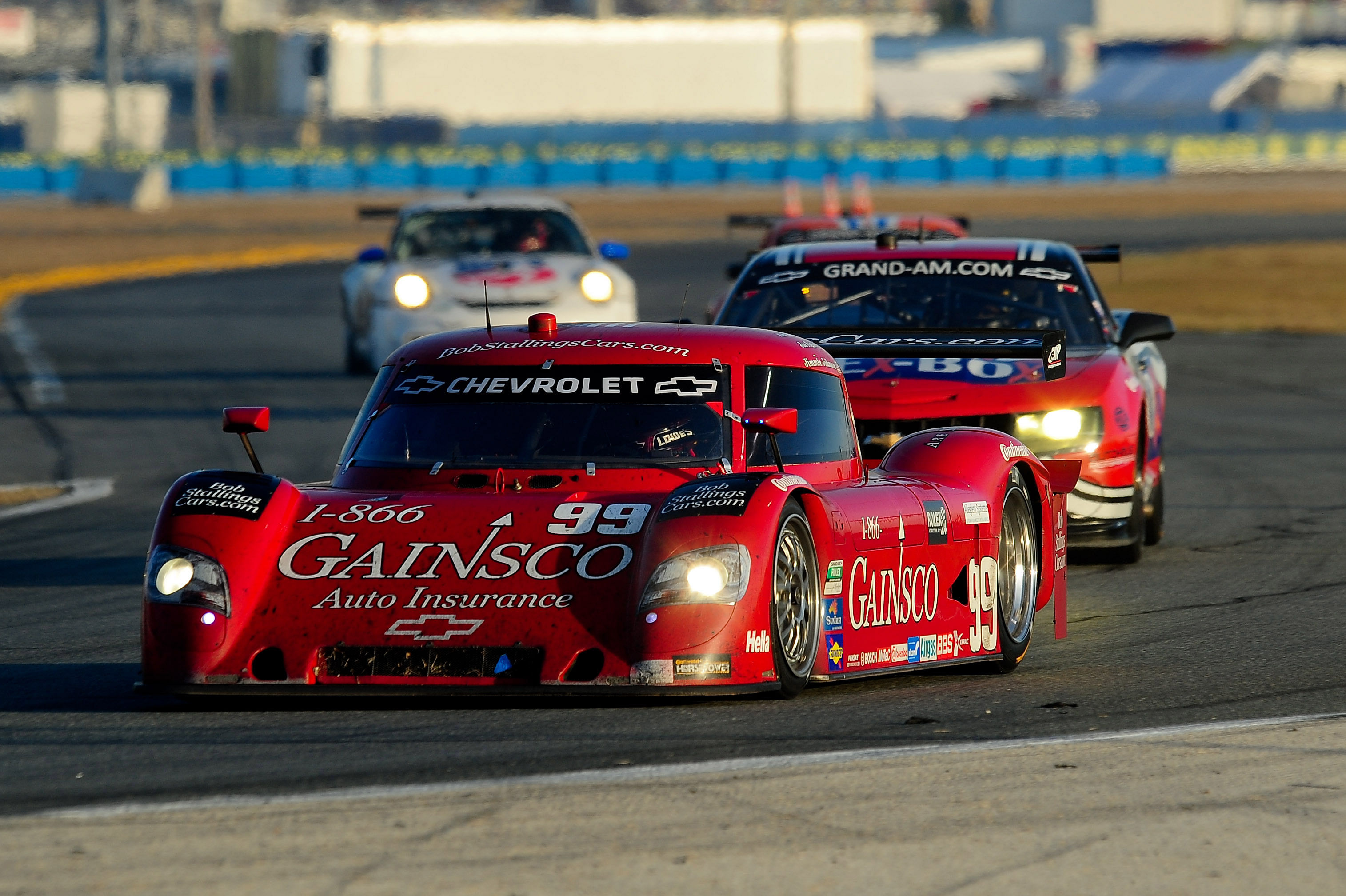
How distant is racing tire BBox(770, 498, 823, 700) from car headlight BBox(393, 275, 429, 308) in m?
12.4

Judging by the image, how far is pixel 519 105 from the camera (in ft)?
338

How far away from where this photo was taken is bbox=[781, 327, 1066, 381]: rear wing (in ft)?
32.9

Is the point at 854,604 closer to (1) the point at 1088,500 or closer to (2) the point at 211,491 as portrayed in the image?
(2) the point at 211,491

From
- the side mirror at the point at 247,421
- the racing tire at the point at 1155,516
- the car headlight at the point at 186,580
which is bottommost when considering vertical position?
the racing tire at the point at 1155,516

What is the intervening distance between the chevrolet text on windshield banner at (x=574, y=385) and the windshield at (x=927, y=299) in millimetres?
4060

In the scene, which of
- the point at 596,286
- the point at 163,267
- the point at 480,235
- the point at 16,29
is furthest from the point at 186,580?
the point at 16,29

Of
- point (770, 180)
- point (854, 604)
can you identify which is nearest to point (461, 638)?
point (854, 604)

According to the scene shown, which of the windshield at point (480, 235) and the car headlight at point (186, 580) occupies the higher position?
the windshield at point (480, 235)

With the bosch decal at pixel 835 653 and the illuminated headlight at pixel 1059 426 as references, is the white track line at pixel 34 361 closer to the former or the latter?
the illuminated headlight at pixel 1059 426

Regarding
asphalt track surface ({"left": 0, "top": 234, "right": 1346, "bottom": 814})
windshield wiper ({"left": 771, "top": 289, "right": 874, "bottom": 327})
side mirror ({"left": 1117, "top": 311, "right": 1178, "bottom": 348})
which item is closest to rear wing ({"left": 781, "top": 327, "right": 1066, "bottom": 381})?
windshield wiper ({"left": 771, "top": 289, "right": 874, "bottom": 327})

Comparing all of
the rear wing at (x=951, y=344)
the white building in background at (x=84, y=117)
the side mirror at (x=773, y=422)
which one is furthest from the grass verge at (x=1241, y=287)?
the white building in background at (x=84, y=117)

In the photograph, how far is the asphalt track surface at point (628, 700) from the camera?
6.25 meters

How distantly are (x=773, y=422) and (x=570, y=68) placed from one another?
3820 inches

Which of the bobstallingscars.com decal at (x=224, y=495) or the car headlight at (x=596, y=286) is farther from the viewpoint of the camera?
the car headlight at (x=596, y=286)
